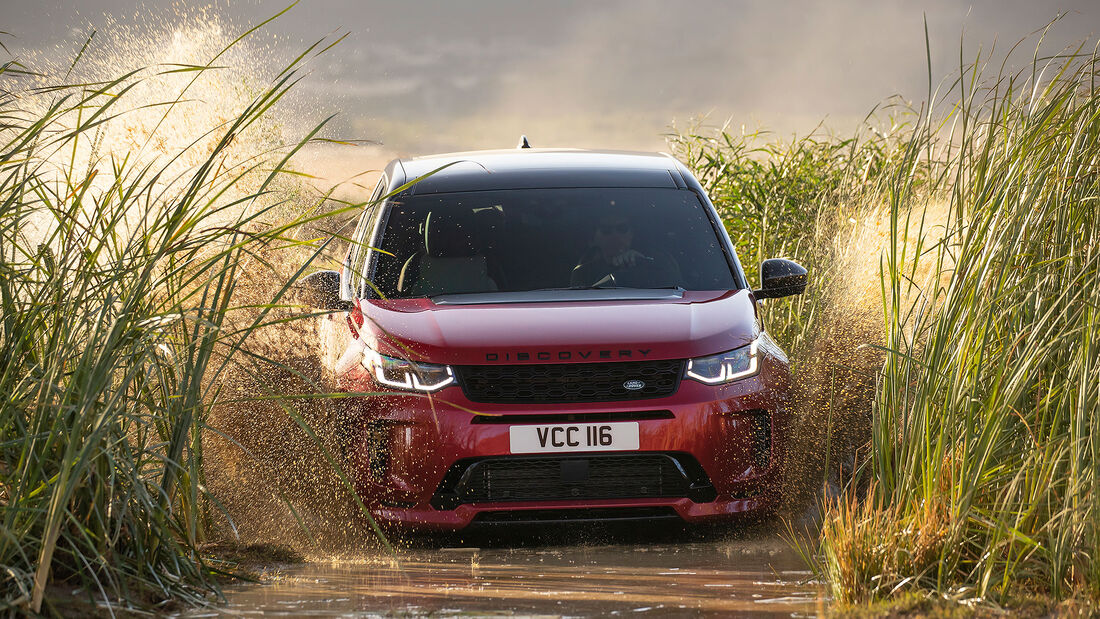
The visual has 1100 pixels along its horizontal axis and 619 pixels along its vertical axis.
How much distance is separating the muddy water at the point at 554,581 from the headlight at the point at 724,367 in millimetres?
658

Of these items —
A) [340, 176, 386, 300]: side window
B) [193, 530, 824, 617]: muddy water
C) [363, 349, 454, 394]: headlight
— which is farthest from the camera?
[340, 176, 386, 300]: side window

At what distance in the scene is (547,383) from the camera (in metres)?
4.64

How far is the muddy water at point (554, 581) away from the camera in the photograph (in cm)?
354

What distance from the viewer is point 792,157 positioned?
10.2m

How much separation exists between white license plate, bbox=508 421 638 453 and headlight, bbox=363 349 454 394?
348 millimetres

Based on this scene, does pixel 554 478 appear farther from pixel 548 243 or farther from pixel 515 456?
pixel 548 243

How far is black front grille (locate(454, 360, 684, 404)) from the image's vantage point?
4.63m

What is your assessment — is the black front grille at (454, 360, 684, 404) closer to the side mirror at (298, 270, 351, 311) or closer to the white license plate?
the white license plate

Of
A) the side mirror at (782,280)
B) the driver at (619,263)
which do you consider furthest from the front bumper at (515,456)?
the side mirror at (782,280)

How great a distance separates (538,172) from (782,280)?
1428 mm

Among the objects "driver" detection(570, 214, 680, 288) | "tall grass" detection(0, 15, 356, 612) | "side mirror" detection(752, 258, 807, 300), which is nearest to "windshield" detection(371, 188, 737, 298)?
"driver" detection(570, 214, 680, 288)

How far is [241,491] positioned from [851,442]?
3.38 meters

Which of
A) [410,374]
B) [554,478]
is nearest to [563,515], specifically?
[554,478]

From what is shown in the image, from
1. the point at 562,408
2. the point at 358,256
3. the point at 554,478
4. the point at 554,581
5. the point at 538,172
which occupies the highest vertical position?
the point at 538,172
